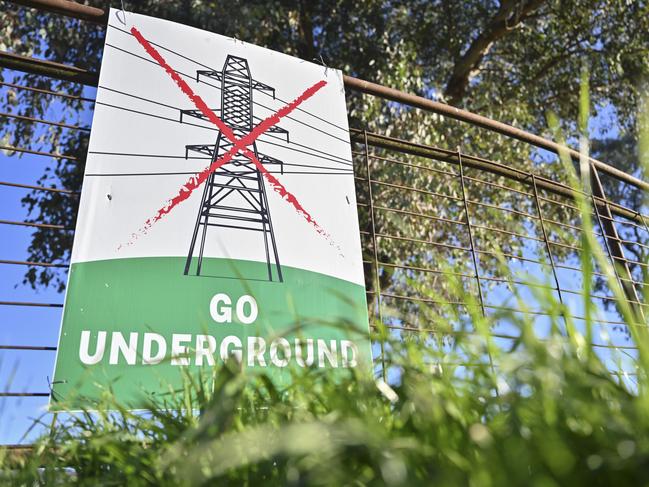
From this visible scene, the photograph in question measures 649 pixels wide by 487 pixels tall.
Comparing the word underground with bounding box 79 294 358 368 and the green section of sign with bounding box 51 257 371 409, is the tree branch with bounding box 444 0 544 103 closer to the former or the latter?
the green section of sign with bounding box 51 257 371 409

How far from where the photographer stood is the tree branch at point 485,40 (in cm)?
636

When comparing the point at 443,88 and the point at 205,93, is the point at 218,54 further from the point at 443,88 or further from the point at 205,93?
the point at 443,88

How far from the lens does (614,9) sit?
643 cm

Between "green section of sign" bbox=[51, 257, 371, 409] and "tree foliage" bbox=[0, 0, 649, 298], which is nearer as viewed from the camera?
"green section of sign" bbox=[51, 257, 371, 409]

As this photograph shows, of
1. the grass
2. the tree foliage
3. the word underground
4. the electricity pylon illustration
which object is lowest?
the grass

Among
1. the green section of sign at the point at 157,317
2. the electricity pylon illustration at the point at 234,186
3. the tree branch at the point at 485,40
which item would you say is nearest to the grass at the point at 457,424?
the green section of sign at the point at 157,317

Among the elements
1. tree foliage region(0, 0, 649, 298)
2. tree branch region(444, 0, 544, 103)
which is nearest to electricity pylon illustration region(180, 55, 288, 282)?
tree foliage region(0, 0, 649, 298)

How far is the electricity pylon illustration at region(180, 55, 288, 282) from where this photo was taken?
193 cm

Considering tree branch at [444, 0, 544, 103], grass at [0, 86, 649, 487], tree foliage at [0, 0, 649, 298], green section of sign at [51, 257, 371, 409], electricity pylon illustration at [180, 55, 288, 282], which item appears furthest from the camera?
tree branch at [444, 0, 544, 103]

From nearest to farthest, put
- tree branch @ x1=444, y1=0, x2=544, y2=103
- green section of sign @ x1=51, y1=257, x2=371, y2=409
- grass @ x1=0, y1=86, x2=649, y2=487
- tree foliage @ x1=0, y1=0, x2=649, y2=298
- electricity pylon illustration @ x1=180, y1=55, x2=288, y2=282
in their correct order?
grass @ x1=0, y1=86, x2=649, y2=487
green section of sign @ x1=51, y1=257, x2=371, y2=409
electricity pylon illustration @ x1=180, y1=55, x2=288, y2=282
tree foliage @ x1=0, y1=0, x2=649, y2=298
tree branch @ x1=444, y1=0, x2=544, y2=103

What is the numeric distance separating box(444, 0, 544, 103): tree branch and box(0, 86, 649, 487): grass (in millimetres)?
5839

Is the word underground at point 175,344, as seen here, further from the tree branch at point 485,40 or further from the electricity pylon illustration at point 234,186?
the tree branch at point 485,40

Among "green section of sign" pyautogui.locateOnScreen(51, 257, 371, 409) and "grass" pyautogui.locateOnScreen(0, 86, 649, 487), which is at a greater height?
"green section of sign" pyautogui.locateOnScreen(51, 257, 371, 409)

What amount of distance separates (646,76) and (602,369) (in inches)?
275
